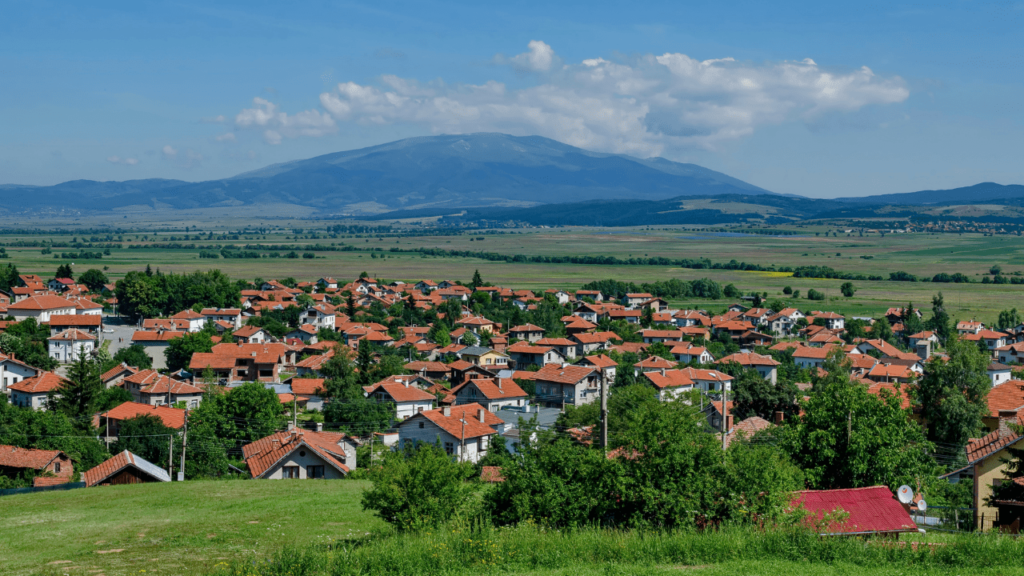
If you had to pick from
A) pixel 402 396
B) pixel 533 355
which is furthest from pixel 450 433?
pixel 533 355

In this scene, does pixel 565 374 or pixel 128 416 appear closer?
pixel 128 416

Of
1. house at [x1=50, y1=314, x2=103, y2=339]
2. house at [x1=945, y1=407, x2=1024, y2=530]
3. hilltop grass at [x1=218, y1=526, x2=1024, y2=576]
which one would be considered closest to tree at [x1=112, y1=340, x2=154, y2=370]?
house at [x1=50, y1=314, x2=103, y2=339]

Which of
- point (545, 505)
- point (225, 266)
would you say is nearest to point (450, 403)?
point (545, 505)

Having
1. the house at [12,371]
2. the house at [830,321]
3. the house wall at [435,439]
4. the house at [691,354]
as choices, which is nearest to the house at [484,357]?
the house at [691,354]

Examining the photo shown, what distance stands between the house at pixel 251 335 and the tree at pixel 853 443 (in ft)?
147

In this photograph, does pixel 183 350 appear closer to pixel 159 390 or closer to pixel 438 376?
pixel 159 390

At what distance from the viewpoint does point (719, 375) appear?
4431 centimetres

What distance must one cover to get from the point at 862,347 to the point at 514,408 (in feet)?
93.4

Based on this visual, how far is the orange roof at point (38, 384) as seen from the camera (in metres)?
38.7

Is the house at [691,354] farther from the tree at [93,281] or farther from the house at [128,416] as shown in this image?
the tree at [93,281]

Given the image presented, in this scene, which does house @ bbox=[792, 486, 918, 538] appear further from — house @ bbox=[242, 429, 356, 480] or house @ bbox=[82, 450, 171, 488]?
house @ bbox=[82, 450, 171, 488]

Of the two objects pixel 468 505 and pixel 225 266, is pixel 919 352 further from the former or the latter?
pixel 225 266

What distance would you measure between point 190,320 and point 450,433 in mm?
→ 41445

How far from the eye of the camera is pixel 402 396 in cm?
3797
